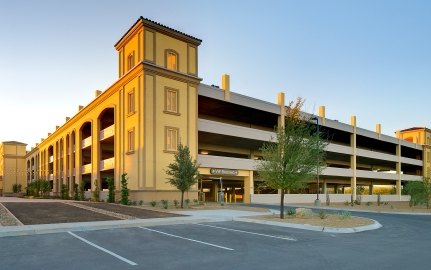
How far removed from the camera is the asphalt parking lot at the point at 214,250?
28.4ft

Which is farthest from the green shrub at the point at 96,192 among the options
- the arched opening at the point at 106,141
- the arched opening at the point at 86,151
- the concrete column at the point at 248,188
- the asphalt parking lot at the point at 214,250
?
the asphalt parking lot at the point at 214,250

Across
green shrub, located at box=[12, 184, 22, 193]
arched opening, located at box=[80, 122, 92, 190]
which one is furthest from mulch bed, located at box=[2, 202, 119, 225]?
green shrub, located at box=[12, 184, 22, 193]

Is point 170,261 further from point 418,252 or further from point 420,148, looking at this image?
point 420,148

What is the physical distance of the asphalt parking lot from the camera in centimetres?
865

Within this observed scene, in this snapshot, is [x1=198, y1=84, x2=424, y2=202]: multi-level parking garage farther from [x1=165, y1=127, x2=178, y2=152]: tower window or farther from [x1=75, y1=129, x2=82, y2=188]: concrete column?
[x1=75, y1=129, x2=82, y2=188]: concrete column

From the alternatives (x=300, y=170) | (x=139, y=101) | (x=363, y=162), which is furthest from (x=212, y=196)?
(x=363, y=162)

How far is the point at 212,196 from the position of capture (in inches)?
1807

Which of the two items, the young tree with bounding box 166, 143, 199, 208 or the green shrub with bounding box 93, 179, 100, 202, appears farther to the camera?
the green shrub with bounding box 93, 179, 100, 202

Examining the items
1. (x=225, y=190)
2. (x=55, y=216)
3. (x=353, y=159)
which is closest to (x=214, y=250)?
(x=55, y=216)

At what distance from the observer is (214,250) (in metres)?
10.4

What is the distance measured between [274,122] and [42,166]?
2091 inches

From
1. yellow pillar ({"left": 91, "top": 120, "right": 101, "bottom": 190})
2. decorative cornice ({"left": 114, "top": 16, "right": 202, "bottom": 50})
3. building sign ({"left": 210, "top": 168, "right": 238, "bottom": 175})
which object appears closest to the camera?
decorative cornice ({"left": 114, "top": 16, "right": 202, "bottom": 50})

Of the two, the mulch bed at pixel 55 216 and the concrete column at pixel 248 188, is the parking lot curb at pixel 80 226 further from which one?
the concrete column at pixel 248 188

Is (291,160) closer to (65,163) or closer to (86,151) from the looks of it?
(86,151)
